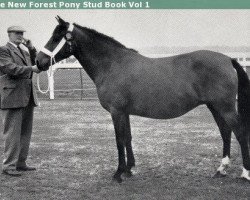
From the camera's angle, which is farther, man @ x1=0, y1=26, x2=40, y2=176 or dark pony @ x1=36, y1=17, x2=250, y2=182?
man @ x1=0, y1=26, x2=40, y2=176

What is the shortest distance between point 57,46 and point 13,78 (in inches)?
34.3

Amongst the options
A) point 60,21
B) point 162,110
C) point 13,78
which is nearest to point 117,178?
point 162,110

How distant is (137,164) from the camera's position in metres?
5.97

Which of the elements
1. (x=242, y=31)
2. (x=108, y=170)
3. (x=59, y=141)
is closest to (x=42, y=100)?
(x=59, y=141)

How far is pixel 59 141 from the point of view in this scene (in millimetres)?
7844

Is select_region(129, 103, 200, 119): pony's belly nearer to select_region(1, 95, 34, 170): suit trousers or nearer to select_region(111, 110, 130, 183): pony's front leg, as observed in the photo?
select_region(111, 110, 130, 183): pony's front leg

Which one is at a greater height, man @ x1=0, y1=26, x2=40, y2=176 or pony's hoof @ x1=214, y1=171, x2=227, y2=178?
man @ x1=0, y1=26, x2=40, y2=176

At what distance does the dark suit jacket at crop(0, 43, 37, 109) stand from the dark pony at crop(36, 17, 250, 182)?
0.36m

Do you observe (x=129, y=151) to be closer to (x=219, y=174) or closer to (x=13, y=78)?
(x=219, y=174)

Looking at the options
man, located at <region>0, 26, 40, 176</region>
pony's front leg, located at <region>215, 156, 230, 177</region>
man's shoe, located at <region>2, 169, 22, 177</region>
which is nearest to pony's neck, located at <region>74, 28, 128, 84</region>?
man, located at <region>0, 26, 40, 176</region>

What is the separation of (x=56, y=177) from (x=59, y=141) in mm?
2623

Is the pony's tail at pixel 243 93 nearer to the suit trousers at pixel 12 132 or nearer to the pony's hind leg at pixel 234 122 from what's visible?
the pony's hind leg at pixel 234 122

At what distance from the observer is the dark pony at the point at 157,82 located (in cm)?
488

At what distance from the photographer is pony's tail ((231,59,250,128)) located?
5.06 meters
